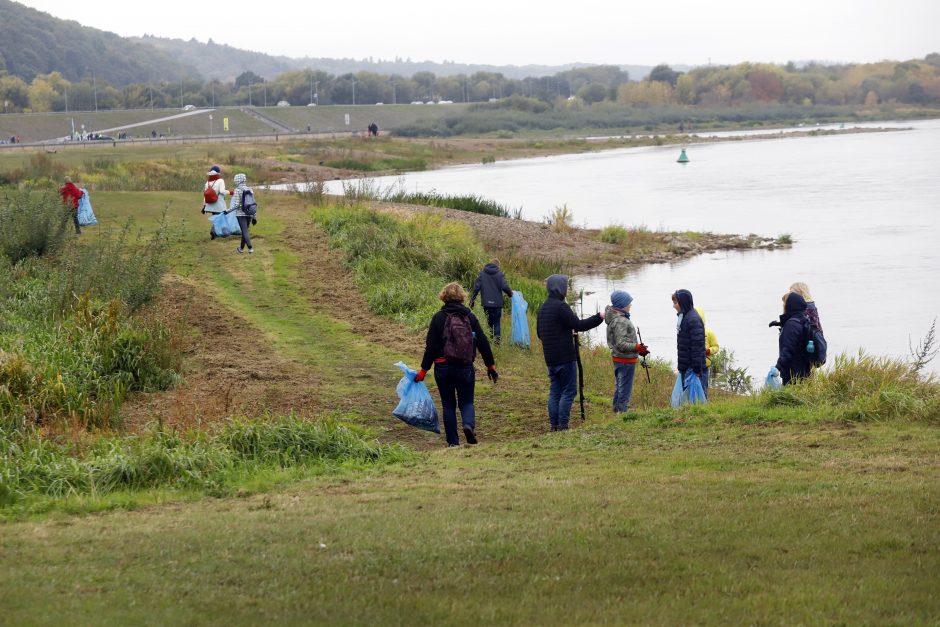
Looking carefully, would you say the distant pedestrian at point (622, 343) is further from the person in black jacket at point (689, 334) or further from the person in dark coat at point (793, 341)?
the person in dark coat at point (793, 341)

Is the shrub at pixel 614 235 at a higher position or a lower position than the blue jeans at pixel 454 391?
lower

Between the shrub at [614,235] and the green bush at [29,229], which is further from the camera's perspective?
the shrub at [614,235]

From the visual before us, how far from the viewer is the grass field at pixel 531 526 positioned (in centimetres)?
547

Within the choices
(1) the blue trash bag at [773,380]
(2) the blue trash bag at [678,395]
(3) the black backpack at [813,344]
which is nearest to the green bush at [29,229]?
(2) the blue trash bag at [678,395]

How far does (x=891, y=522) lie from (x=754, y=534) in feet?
2.90

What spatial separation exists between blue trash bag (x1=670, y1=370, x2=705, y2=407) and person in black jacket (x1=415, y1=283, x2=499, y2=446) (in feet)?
8.38

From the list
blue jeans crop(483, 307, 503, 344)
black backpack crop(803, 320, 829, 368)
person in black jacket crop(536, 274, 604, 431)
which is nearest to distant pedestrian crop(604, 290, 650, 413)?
person in black jacket crop(536, 274, 604, 431)

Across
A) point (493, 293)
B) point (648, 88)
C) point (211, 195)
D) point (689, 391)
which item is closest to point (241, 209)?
point (211, 195)

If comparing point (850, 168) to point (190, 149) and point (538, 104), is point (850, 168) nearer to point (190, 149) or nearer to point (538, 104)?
point (190, 149)

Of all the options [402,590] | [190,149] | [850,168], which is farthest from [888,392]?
[190,149]

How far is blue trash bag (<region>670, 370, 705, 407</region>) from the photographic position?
12055 mm

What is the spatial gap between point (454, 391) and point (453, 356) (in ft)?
1.66

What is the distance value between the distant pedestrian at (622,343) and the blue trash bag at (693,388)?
549 mm

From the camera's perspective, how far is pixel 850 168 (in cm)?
6612
